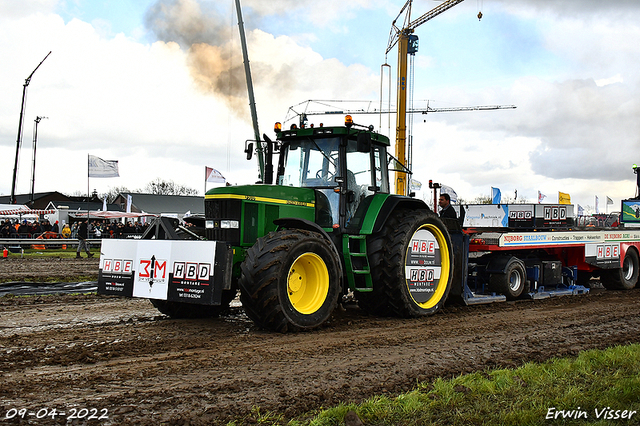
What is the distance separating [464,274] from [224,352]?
204 inches

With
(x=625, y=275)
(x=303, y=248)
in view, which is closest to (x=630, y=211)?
(x=625, y=275)

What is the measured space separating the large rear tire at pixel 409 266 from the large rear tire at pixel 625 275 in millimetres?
6471

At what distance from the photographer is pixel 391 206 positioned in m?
8.58

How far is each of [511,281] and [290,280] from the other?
5754mm

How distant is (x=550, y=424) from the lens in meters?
4.05

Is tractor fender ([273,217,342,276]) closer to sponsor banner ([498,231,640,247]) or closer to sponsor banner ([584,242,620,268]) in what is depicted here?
sponsor banner ([498,231,640,247])

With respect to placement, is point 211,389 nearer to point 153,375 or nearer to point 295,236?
point 153,375

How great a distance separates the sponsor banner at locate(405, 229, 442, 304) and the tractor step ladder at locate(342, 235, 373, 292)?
2.18 ft

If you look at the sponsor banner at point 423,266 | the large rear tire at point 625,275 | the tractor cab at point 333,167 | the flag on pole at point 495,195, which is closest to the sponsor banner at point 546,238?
the large rear tire at point 625,275

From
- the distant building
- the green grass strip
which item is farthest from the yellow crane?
the distant building

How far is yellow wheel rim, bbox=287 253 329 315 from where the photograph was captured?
7.29 meters

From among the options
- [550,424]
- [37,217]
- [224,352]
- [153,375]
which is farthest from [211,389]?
→ [37,217]

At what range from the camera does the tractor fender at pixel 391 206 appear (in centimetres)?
835

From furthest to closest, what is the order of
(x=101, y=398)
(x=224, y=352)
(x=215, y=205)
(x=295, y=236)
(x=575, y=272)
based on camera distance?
(x=575, y=272) < (x=215, y=205) < (x=295, y=236) < (x=224, y=352) < (x=101, y=398)
